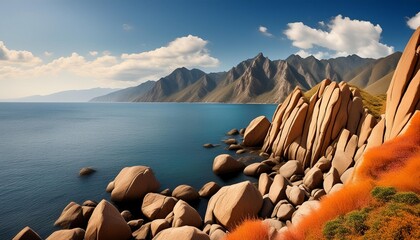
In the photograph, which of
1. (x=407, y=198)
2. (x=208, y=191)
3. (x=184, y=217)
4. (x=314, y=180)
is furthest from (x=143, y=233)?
(x=314, y=180)

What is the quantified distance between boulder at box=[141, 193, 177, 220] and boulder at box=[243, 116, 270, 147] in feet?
93.0

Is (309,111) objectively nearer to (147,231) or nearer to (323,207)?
(323,207)

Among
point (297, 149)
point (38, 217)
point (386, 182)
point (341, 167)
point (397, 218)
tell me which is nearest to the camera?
point (397, 218)

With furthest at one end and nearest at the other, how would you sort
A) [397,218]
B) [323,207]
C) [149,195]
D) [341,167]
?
[341,167] → [149,195] → [323,207] → [397,218]

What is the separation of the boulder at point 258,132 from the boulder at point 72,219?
1323 inches

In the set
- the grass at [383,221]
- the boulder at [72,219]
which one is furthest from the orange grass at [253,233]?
the boulder at [72,219]

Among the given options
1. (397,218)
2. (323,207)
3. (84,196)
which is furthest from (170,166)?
(397,218)

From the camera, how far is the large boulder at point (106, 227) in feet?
54.9

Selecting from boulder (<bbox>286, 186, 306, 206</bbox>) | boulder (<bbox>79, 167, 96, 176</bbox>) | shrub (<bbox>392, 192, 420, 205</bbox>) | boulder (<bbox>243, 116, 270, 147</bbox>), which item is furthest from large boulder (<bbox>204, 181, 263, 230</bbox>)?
boulder (<bbox>243, 116, 270, 147</bbox>)

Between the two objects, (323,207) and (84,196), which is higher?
(323,207)

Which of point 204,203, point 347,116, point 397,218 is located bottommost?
point 204,203

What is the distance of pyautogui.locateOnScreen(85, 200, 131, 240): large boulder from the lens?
16719 mm

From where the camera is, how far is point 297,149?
114 feet

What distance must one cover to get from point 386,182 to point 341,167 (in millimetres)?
11429
